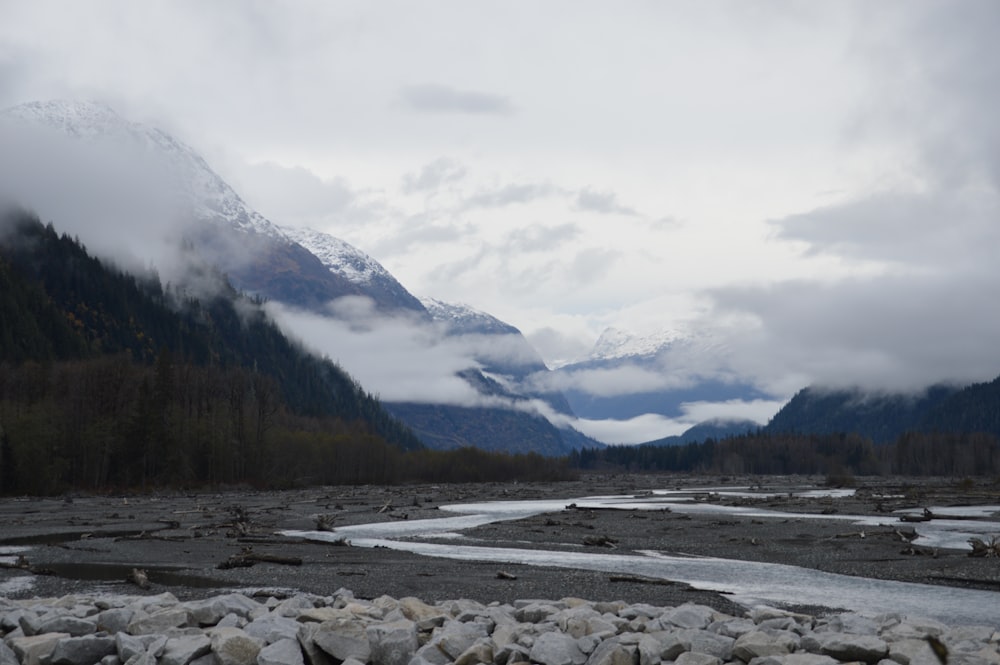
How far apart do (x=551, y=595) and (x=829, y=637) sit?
45.0 feet

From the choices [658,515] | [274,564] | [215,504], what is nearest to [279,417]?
[215,504]

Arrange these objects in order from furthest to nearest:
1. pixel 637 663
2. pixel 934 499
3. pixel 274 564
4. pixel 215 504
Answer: pixel 934 499 → pixel 215 504 → pixel 274 564 → pixel 637 663

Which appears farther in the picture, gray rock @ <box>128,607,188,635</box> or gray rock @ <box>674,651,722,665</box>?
gray rock @ <box>128,607,188,635</box>

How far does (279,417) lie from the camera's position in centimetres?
18012

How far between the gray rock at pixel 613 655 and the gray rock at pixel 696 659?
2.45 feet

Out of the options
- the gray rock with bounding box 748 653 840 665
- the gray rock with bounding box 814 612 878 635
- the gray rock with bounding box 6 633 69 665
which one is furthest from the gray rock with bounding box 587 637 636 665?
the gray rock with bounding box 6 633 69 665

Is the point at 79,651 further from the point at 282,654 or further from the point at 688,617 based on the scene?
the point at 688,617

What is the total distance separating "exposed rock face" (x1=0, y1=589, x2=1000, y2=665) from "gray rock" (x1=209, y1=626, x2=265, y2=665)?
2 cm

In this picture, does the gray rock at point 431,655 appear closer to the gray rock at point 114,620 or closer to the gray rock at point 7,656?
the gray rock at point 114,620

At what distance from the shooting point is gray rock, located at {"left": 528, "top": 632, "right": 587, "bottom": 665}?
44.8 ft

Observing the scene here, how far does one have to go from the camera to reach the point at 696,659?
13023 mm

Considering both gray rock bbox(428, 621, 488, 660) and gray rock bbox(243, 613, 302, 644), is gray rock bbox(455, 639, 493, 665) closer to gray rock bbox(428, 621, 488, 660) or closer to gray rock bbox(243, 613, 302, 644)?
gray rock bbox(428, 621, 488, 660)

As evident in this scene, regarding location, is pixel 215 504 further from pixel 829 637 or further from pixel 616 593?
pixel 829 637

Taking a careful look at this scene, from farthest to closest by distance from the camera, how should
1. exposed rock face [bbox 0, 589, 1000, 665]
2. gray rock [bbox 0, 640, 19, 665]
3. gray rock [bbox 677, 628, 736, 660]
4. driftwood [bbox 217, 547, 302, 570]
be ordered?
driftwood [bbox 217, 547, 302, 570], gray rock [bbox 0, 640, 19, 665], gray rock [bbox 677, 628, 736, 660], exposed rock face [bbox 0, 589, 1000, 665]
